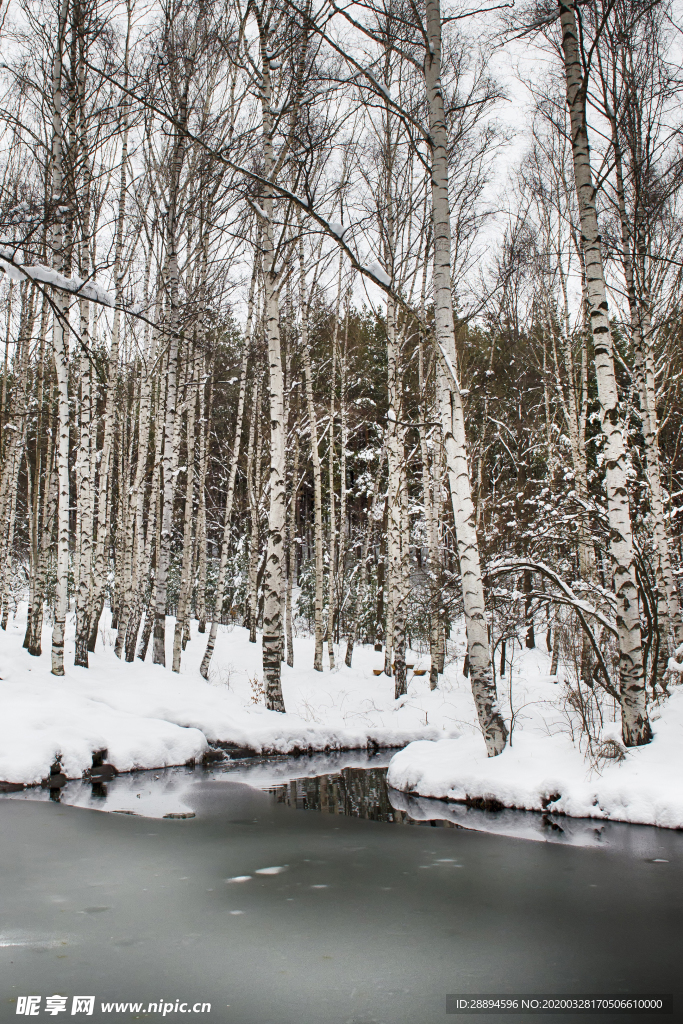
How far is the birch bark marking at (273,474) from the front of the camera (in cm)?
1060

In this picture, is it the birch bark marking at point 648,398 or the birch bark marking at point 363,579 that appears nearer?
the birch bark marking at point 648,398

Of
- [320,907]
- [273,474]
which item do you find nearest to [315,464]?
[273,474]

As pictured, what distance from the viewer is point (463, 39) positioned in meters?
9.27

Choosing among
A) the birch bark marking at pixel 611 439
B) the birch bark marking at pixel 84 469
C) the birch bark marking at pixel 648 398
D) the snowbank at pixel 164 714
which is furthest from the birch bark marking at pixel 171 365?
the birch bark marking at pixel 648 398

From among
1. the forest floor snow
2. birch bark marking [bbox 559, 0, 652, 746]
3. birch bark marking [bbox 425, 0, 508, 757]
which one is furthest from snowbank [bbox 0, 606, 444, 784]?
birch bark marking [bbox 559, 0, 652, 746]

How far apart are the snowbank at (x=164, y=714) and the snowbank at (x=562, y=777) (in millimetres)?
2822

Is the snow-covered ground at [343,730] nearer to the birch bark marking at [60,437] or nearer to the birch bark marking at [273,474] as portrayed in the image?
Answer: the birch bark marking at [60,437]

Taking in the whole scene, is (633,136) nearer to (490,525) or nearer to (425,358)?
(425,358)

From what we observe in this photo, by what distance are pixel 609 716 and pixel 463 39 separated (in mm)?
9563

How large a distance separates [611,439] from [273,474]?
17.4 feet

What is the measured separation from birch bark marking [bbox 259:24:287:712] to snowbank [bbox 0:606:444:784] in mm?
813

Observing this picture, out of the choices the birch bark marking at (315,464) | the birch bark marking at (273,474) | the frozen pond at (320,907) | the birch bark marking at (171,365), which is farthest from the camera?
the birch bark marking at (315,464)

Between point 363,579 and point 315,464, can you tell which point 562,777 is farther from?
point 363,579

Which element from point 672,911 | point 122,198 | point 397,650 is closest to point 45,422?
point 122,198
